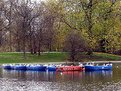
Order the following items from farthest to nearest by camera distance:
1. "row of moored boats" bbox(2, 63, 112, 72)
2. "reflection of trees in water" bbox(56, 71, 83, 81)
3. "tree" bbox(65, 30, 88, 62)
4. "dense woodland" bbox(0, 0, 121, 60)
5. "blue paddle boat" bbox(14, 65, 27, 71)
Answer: "dense woodland" bbox(0, 0, 121, 60), "tree" bbox(65, 30, 88, 62), "blue paddle boat" bbox(14, 65, 27, 71), "row of moored boats" bbox(2, 63, 112, 72), "reflection of trees in water" bbox(56, 71, 83, 81)

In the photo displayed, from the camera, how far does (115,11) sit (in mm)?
93875

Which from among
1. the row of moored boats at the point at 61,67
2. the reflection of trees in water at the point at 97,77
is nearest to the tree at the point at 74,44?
the row of moored boats at the point at 61,67

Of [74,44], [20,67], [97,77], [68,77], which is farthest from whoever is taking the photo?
[74,44]

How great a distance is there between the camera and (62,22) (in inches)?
3797

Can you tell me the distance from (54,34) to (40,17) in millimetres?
5329

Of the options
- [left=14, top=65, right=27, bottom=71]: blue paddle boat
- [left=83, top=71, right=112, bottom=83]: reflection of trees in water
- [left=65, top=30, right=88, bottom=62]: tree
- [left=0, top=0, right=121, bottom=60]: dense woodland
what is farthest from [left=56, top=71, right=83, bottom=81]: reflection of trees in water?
[left=0, top=0, right=121, bottom=60]: dense woodland

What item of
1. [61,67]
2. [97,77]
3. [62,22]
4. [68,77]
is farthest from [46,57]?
[97,77]

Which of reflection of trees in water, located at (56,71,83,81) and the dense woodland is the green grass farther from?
reflection of trees in water, located at (56,71,83,81)

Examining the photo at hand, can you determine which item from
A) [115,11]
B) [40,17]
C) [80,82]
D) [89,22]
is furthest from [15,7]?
[80,82]

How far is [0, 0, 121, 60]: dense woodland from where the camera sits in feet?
292

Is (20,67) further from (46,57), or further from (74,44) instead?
(46,57)

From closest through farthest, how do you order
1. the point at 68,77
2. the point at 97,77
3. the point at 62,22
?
the point at 97,77 → the point at 68,77 → the point at 62,22

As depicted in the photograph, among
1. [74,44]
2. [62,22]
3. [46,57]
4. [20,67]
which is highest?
[62,22]

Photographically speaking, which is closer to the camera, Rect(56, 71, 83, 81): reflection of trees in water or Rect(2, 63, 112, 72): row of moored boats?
Rect(56, 71, 83, 81): reflection of trees in water
